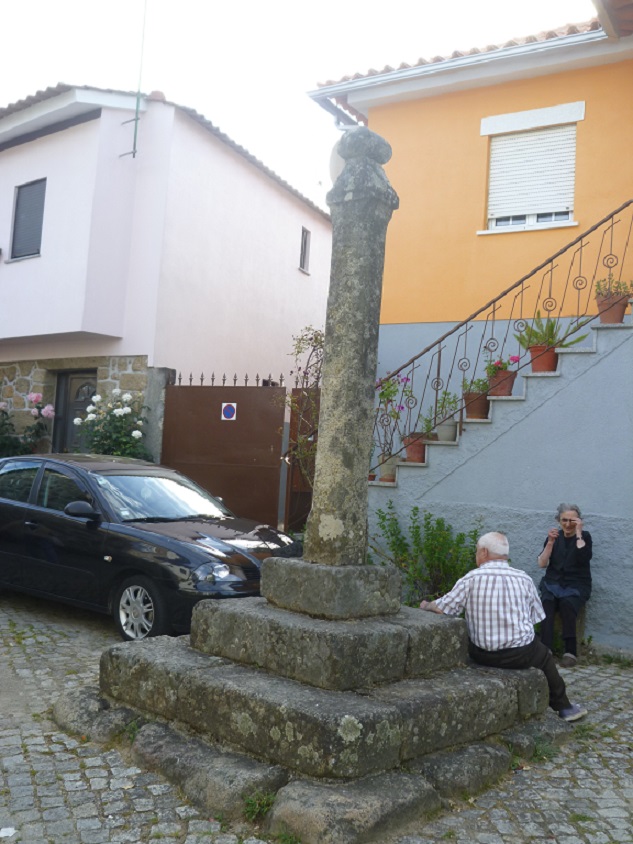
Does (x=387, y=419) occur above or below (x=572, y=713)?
above

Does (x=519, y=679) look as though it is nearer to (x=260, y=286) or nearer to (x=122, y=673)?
(x=122, y=673)

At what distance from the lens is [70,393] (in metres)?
14.0

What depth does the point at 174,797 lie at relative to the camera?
12.7 ft

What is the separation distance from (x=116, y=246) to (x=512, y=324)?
640cm

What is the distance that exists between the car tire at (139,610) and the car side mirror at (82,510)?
0.71 metres

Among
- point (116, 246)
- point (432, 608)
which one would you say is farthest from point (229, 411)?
point (432, 608)

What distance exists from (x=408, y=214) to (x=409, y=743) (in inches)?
325

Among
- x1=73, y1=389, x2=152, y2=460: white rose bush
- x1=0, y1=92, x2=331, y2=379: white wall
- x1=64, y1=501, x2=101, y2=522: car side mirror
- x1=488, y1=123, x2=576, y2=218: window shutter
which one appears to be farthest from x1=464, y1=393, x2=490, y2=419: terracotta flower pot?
x1=0, y1=92, x2=331, y2=379: white wall

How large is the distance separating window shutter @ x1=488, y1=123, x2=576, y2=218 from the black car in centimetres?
543

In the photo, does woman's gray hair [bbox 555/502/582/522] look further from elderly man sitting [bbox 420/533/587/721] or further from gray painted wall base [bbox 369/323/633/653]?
elderly man sitting [bbox 420/533/587/721]

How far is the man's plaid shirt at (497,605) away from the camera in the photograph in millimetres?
4871

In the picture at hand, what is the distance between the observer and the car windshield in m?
7.29

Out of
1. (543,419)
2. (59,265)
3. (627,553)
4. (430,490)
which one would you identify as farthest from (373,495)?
(59,265)

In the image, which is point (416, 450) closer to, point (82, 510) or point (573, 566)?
point (573, 566)
